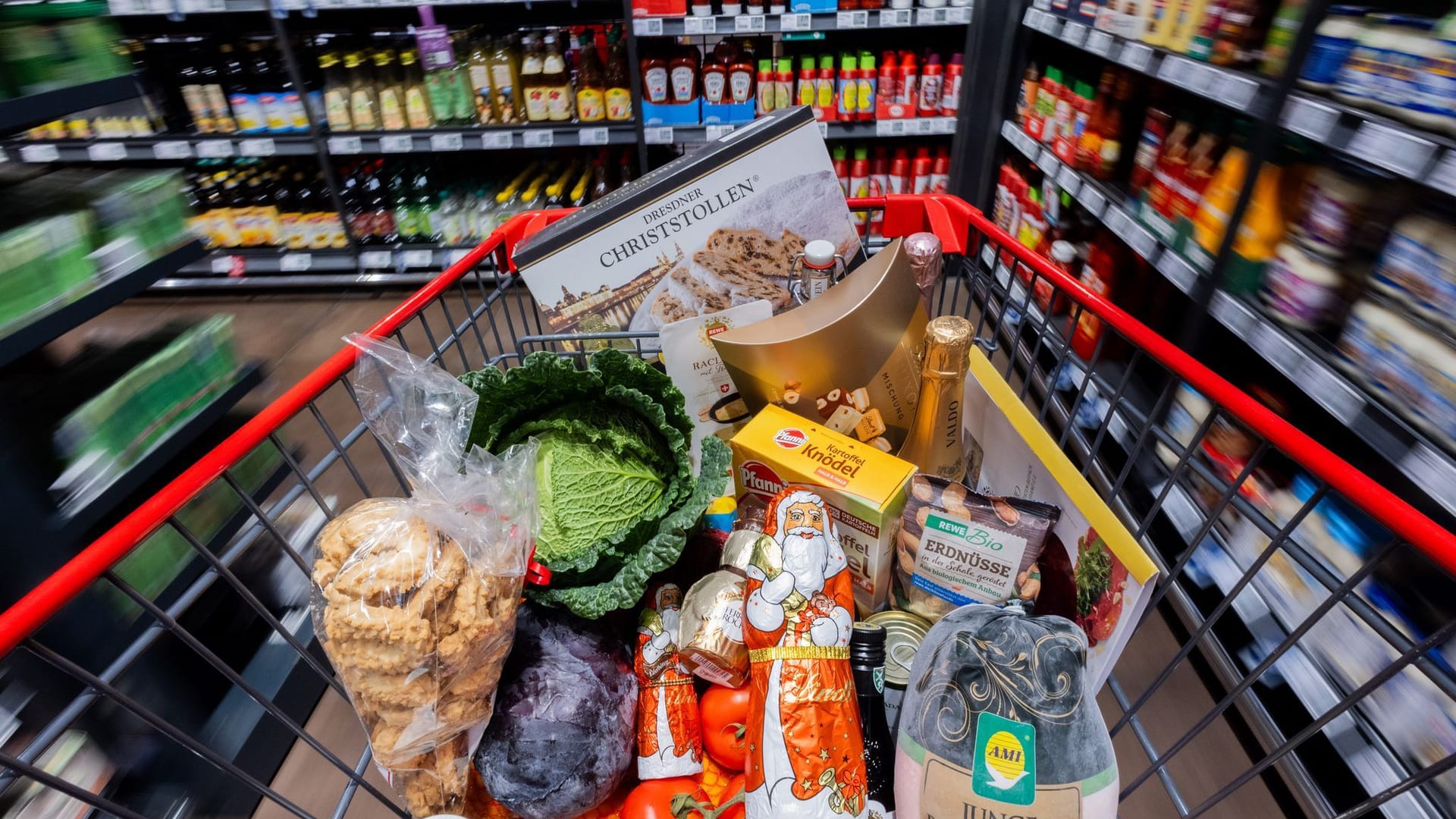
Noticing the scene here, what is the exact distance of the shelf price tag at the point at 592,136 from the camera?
9.87ft

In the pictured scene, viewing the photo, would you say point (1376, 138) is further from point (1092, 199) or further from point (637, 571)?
point (637, 571)

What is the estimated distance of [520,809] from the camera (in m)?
0.91

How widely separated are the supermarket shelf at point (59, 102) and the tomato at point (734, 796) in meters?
1.55

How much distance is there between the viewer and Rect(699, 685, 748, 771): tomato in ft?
3.19

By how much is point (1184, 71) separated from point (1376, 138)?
0.60 meters

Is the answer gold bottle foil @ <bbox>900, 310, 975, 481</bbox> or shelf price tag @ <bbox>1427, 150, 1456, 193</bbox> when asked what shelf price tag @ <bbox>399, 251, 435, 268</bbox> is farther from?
shelf price tag @ <bbox>1427, 150, 1456, 193</bbox>

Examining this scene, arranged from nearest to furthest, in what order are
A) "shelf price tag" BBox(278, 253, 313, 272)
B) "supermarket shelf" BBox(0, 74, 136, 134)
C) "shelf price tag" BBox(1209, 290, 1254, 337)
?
"supermarket shelf" BBox(0, 74, 136, 134)
"shelf price tag" BBox(1209, 290, 1254, 337)
"shelf price tag" BBox(278, 253, 313, 272)

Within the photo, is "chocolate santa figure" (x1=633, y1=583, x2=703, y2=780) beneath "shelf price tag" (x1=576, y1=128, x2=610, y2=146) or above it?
beneath

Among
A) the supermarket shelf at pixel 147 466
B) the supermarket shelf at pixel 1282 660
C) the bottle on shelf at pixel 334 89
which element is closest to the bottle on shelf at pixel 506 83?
the bottle on shelf at pixel 334 89

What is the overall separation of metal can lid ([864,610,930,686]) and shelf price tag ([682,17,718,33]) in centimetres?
248

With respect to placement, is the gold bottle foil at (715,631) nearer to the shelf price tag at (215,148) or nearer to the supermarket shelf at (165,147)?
the supermarket shelf at (165,147)

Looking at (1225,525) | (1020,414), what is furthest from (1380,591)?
(1020,414)

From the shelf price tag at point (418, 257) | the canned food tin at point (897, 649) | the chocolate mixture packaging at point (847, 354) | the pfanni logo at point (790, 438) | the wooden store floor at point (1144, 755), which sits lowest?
the wooden store floor at point (1144, 755)

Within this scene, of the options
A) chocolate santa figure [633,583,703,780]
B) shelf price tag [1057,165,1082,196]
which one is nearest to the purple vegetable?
chocolate santa figure [633,583,703,780]
